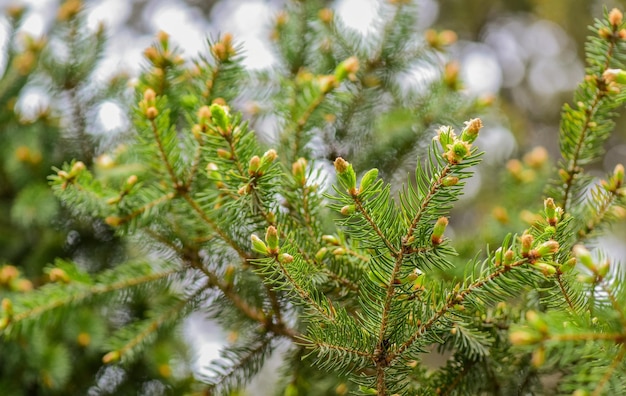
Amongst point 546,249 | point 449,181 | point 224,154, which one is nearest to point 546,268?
point 546,249

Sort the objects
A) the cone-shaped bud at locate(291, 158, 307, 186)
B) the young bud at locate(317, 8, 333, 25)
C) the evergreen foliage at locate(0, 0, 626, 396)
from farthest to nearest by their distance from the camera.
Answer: the young bud at locate(317, 8, 333, 25) → the cone-shaped bud at locate(291, 158, 307, 186) → the evergreen foliage at locate(0, 0, 626, 396)

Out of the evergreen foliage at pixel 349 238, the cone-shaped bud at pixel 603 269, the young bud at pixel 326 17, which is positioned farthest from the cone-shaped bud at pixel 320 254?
the young bud at pixel 326 17

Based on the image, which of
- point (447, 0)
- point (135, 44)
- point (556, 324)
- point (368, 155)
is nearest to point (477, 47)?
point (447, 0)

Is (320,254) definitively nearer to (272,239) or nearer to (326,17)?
(272,239)

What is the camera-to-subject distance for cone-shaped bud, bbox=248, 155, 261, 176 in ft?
1.96

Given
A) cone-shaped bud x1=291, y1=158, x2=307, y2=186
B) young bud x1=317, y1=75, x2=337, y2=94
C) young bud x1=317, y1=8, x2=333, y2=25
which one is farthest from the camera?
young bud x1=317, y1=8, x2=333, y2=25

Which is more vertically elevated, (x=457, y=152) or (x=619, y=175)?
(x=457, y=152)

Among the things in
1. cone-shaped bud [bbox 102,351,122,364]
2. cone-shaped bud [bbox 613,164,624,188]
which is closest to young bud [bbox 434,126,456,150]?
cone-shaped bud [bbox 613,164,624,188]

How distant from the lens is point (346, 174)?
54cm

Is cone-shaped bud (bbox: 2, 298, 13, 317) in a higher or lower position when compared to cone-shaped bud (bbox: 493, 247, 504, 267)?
lower

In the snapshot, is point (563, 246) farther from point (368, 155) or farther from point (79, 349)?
point (79, 349)

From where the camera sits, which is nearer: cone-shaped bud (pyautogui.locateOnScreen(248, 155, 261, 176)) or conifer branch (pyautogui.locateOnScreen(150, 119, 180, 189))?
cone-shaped bud (pyautogui.locateOnScreen(248, 155, 261, 176))

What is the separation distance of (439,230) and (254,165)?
0.23 metres

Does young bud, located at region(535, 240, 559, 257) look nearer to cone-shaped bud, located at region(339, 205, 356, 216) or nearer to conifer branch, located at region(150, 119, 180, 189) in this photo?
cone-shaped bud, located at region(339, 205, 356, 216)
